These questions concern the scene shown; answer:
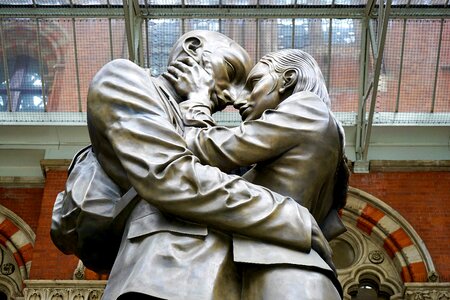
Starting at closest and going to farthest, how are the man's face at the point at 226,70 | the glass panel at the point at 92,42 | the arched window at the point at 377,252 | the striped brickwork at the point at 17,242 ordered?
the man's face at the point at 226,70, the arched window at the point at 377,252, the glass panel at the point at 92,42, the striped brickwork at the point at 17,242

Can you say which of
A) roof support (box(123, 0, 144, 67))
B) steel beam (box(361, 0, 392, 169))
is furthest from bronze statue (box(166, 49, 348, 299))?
roof support (box(123, 0, 144, 67))

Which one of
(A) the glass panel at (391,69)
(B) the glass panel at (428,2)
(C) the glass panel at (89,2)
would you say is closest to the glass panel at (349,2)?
(A) the glass panel at (391,69)

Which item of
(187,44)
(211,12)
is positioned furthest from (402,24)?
(187,44)

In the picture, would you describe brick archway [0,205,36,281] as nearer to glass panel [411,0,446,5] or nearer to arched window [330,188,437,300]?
arched window [330,188,437,300]

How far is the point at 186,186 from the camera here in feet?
8.03

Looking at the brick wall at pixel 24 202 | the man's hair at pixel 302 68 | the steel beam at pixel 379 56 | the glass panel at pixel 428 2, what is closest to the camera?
the man's hair at pixel 302 68

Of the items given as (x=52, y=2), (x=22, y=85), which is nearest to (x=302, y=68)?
(x=52, y=2)

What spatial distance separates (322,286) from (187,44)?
936mm

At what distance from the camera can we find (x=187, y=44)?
3.01 m

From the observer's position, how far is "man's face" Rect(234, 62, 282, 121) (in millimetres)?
2875

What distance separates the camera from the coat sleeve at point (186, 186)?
2.43m

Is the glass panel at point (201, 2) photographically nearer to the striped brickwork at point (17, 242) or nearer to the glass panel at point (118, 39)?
the glass panel at point (118, 39)

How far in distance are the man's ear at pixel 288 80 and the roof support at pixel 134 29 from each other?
30.2ft

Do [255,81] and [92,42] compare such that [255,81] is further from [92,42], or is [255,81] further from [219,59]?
[92,42]
